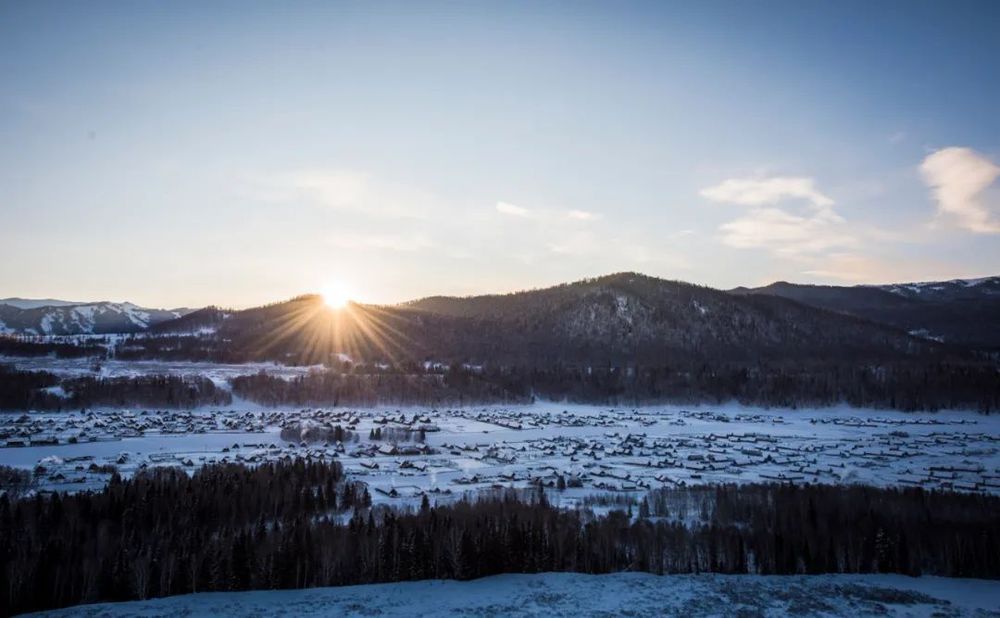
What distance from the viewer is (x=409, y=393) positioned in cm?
12569

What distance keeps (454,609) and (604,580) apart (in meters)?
7.25

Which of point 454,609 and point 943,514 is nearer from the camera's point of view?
point 454,609

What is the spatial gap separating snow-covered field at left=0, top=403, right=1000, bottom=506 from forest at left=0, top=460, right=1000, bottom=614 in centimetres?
843

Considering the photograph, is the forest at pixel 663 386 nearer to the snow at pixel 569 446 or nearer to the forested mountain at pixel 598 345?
the snow at pixel 569 446

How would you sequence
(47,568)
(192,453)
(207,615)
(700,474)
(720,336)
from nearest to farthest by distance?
1. (207,615)
2. (47,568)
3. (700,474)
4. (192,453)
5. (720,336)

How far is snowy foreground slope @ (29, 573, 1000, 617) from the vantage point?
25.0 m

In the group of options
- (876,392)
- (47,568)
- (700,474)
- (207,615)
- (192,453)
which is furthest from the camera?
(876,392)

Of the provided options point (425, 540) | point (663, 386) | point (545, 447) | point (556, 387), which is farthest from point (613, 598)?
point (663, 386)

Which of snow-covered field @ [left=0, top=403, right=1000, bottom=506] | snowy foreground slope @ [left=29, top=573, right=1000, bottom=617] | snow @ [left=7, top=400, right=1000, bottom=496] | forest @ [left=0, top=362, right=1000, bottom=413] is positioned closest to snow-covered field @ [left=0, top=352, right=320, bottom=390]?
forest @ [left=0, top=362, right=1000, bottom=413]

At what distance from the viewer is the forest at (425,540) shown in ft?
91.7

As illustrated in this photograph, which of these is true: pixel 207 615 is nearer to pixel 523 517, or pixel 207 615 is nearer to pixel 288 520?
pixel 288 520

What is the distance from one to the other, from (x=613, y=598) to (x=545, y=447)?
44.7 m

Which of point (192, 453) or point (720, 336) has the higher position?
point (720, 336)

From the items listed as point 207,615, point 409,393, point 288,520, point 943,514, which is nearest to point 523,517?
point 288,520
